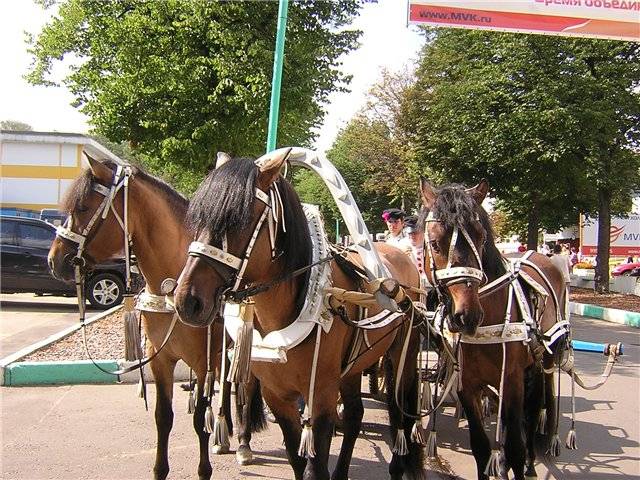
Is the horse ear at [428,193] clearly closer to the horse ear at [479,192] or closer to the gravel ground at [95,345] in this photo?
the horse ear at [479,192]

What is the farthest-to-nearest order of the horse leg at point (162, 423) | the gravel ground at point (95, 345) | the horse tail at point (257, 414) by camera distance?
1. the gravel ground at point (95, 345)
2. the horse tail at point (257, 414)
3. the horse leg at point (162, 423)

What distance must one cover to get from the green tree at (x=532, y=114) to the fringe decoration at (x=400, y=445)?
11.7 metres

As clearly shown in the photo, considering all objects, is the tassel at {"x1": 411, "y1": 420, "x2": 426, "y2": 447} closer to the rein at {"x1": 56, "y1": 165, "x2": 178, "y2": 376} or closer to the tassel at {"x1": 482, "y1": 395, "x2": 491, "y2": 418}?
the tassel at {"x1": 482, "y1": 395, "x2": 491, "y2": 418}

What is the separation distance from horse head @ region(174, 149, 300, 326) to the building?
28.2 m

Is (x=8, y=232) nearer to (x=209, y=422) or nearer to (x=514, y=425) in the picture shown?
(x=209, y=422)

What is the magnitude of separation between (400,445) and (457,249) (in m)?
1.67

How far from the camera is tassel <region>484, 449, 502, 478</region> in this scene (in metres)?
3.44

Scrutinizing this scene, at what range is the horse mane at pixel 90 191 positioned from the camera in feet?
11.0

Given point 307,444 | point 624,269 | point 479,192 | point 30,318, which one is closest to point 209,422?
point 307,444

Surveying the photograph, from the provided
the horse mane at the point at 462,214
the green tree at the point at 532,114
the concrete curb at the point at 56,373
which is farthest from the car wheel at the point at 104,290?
the green tree at the point at 532,114

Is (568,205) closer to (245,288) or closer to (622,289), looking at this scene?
(622,289)

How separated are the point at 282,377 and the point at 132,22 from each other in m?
7.68

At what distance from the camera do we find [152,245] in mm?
3529

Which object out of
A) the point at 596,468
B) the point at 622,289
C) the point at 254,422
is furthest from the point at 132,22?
the point at 622,289
